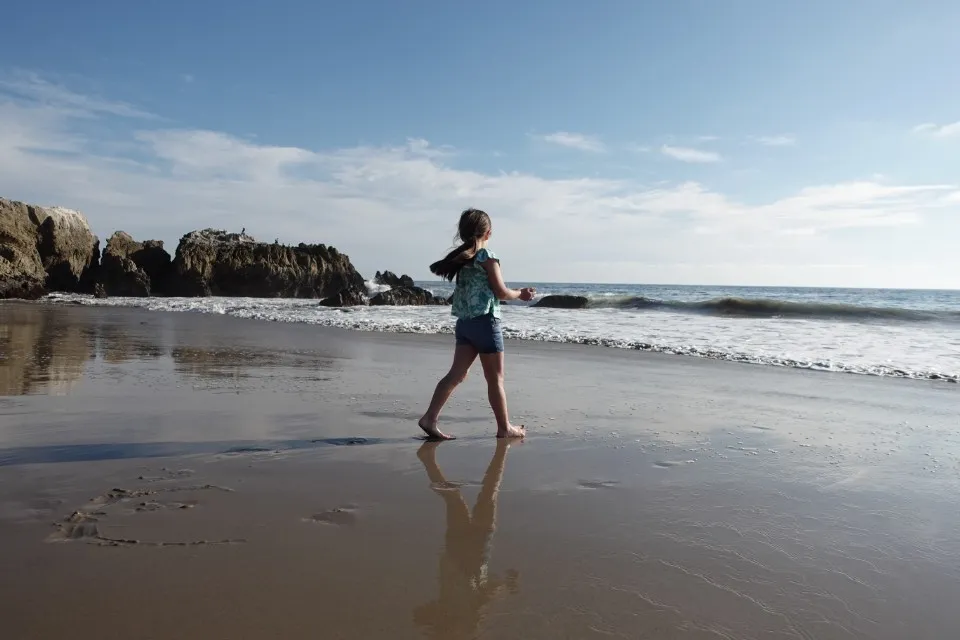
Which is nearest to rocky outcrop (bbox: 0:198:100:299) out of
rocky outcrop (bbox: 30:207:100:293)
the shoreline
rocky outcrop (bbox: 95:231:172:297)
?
rocky outcrop (bbox: 30:207:100:293)

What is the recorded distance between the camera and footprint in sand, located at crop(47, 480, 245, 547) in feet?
7.65

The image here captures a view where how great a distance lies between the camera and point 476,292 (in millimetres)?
4395

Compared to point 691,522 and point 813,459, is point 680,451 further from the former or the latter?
point 691,522

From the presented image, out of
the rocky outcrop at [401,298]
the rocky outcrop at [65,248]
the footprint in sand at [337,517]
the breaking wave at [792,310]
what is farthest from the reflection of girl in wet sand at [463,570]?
the rocky outcrop at [65,248]

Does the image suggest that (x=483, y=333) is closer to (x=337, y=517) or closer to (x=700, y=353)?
(x=337, y=517)

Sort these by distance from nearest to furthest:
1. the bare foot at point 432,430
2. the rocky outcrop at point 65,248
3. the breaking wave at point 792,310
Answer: the bare foot at point 432,430
the breaking wave at point 792,310
the rocky outcrop at point 65,248

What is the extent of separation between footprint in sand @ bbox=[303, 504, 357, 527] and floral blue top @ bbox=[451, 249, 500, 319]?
191 cm

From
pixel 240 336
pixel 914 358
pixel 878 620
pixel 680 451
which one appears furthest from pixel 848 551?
pixel 240 336

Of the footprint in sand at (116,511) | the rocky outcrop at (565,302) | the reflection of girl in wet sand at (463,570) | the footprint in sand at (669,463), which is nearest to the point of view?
the reflection of girl in wet sand at (463,570)

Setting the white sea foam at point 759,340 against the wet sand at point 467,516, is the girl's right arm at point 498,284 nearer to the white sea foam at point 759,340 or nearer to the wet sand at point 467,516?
the wet sand at point 467,516

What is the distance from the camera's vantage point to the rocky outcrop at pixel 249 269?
1296 inches

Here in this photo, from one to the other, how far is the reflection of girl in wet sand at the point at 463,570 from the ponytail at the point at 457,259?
1.60 meters

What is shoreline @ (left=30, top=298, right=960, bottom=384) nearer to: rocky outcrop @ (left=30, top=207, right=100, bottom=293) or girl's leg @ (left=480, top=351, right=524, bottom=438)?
girl's leg @ (left=480, top=351, right=524, bottom=438)

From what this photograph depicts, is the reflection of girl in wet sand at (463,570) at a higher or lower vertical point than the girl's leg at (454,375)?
lower
